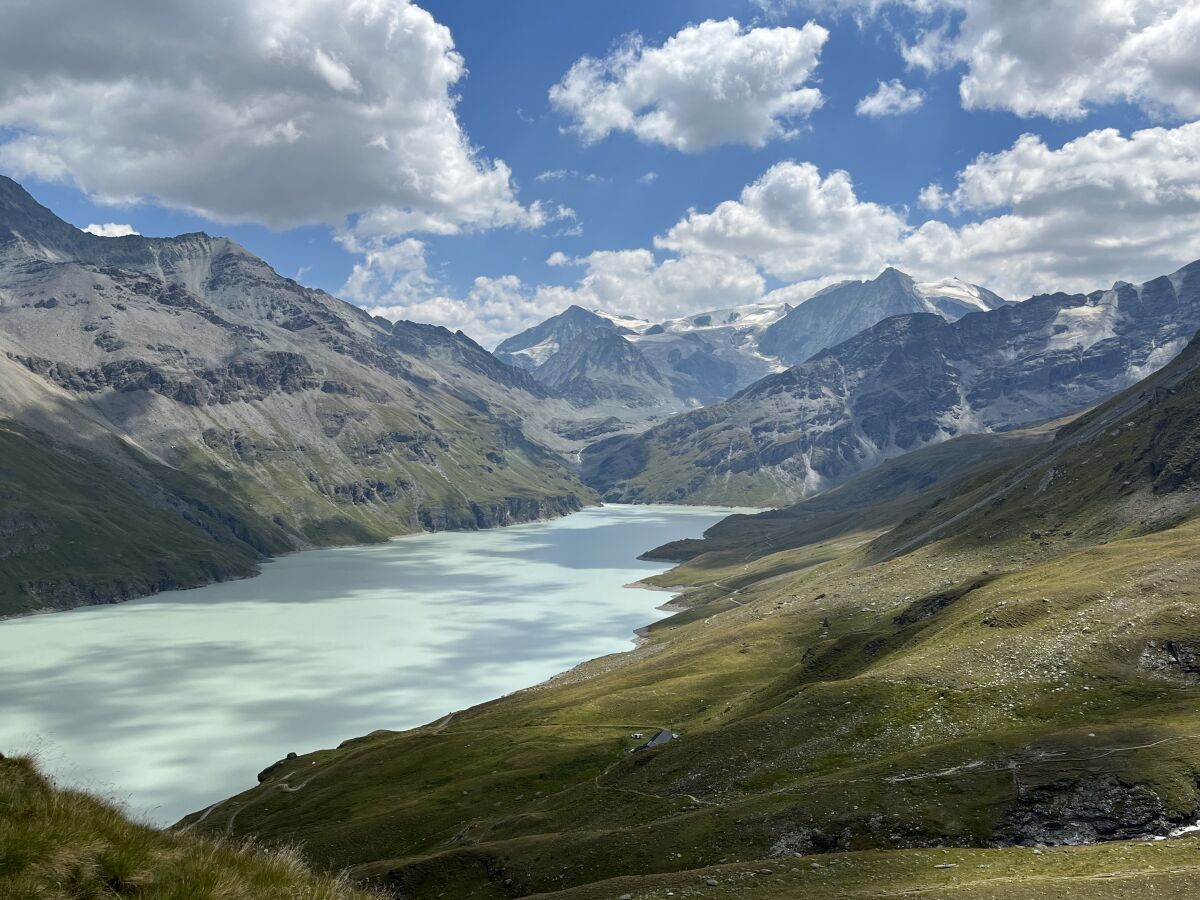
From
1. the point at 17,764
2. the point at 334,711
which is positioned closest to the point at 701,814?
the point at 17,764

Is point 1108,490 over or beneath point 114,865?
beneath

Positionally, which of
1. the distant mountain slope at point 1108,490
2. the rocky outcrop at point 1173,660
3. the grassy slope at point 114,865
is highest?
the grassy slope at point 114,865

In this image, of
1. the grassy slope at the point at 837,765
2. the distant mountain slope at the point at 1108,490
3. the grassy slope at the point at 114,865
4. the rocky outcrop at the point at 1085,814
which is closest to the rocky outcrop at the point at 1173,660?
the grassy slope at the point at 837,765

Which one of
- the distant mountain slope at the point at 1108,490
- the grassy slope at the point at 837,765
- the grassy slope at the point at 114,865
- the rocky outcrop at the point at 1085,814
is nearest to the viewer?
the grassy slope at the point at 114,865

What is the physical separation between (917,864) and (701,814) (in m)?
17.0

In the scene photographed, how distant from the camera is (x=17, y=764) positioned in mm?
17297

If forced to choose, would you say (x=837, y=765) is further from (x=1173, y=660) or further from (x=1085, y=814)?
(x=1173, y=660)

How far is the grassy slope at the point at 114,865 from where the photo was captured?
10453mm

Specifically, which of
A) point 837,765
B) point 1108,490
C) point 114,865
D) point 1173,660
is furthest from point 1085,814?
point 1108,490

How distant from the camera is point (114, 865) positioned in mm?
11102

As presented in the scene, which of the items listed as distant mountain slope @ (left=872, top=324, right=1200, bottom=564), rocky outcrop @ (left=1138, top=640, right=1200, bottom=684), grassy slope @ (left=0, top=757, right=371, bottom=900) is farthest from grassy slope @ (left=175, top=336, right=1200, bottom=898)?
grassy slope @ (left=0, top=757, right=371, bottom=900)

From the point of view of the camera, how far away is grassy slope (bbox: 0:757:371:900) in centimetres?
1045

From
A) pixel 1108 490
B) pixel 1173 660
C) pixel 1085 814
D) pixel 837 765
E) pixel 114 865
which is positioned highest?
pixel 114 865

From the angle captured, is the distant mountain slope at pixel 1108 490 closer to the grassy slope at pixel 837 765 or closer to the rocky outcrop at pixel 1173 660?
the grassy slope at pixel 837 765
